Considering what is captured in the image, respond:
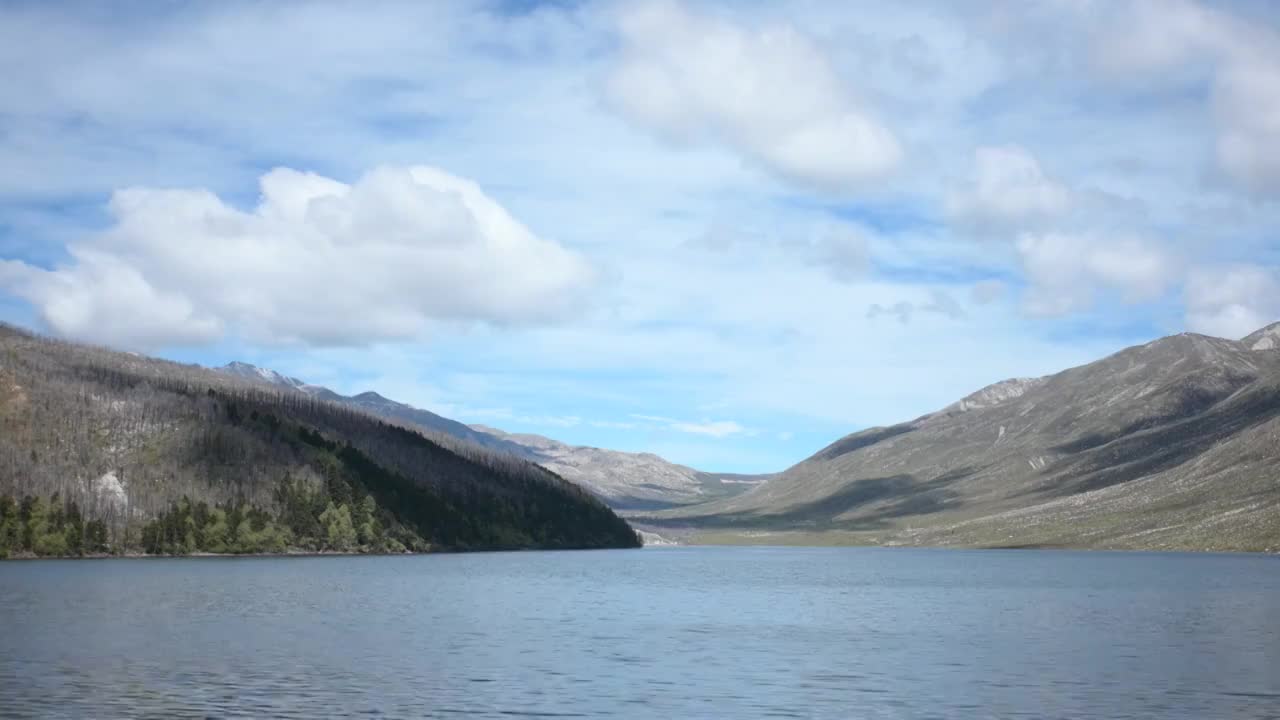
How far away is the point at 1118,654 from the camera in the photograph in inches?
3162

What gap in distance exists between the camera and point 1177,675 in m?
69.7

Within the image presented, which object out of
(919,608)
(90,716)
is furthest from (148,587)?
(90,716)

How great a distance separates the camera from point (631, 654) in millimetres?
80250

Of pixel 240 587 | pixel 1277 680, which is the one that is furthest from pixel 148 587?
pixel 1277 680

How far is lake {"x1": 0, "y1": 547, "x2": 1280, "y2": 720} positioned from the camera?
59.3 meters

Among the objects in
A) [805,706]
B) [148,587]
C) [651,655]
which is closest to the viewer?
[805,706]

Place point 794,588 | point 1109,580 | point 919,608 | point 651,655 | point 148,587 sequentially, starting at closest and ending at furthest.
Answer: point 651,655 < point 919,608 < point 148,587 < point 794,588 < point 1109,580

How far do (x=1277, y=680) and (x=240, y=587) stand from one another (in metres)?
121

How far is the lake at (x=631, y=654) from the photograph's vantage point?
5928cm

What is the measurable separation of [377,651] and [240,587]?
7894 centimetres

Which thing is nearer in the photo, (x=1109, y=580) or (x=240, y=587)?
(x=240, y=587)

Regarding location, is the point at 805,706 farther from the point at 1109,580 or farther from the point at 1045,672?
the point at 1109,580

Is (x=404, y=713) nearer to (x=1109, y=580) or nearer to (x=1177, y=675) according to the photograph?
(x=1177, y=675)

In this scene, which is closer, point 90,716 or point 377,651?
point 90,716
